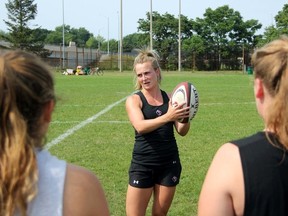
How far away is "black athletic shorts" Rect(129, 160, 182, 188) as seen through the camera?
181 inches

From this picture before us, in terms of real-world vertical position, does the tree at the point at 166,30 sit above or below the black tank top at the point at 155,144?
above

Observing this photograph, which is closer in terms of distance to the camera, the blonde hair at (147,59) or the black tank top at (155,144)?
the black tank top at (155,144)

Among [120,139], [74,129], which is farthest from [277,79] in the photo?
[74,129]

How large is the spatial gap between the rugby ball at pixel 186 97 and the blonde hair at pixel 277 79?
8.79 ft

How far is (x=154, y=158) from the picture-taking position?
4629 mm

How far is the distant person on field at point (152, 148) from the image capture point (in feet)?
15.0

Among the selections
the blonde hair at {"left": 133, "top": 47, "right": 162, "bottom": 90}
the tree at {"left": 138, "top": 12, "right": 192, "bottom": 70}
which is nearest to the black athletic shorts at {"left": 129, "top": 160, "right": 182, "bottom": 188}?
the blonde hair at {"left": 133, "top": 47, "right": 162, "bottom": 90}

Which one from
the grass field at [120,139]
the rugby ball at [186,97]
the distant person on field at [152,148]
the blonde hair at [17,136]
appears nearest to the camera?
the blonde hair at [17,136]

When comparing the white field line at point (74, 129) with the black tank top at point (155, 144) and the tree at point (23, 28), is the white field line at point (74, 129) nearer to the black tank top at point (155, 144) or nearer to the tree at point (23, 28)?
the black tank top at point (155, 144)

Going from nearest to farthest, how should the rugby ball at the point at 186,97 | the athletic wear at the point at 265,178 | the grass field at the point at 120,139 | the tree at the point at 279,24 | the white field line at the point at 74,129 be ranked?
the athletic wear at the point at 265,178
the rugby ball at the point at 186,97
the grass field at the point at 120,139
the white field line at the point at 74,129
the tree at the point at 279,24

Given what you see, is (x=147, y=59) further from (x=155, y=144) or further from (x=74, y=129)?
(x=74, y=129)

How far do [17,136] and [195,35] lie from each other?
75373mm

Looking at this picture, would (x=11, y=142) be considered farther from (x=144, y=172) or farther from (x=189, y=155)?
(x=189, y=155)

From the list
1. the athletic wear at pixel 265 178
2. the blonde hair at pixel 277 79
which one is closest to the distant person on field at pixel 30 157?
the athletic wear at pixel 265 178
